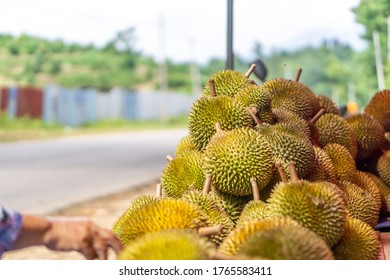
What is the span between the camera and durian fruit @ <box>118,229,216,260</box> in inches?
43.2

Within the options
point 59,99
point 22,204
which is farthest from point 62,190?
point 59,99

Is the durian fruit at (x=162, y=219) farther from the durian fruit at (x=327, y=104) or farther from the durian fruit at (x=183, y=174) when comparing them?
the durian fruit at (x=327, y=104)

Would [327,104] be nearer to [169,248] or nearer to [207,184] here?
[207,184]

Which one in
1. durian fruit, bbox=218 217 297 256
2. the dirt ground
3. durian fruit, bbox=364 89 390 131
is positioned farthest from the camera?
the dirt ground

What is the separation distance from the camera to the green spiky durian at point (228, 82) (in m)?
2.07

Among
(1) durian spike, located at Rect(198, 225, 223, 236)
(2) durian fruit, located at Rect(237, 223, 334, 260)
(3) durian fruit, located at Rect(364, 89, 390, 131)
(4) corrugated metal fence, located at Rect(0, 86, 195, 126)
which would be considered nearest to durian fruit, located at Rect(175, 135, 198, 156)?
(1) durian spike, located at Rect(198, 225, 223, 236)

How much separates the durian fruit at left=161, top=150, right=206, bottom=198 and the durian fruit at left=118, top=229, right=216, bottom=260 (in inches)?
23.0

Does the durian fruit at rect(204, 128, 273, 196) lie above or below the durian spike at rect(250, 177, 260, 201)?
above

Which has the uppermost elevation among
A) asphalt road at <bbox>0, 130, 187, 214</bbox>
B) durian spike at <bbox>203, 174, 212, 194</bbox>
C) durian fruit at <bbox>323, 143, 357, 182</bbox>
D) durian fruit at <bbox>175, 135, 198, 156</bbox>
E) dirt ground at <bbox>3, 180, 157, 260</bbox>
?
durian fruit at <bbox>175, 135, 198, 156</bbox>

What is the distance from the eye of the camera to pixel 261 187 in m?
1.62

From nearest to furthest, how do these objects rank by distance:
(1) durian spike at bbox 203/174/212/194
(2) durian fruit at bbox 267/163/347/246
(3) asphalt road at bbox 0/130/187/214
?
(2) durian fruit at bbox 267/163/347/246 → (1) durian spike at bbox 203/174/212/194 → (3) asphalt road at bbox 0/130/187/214

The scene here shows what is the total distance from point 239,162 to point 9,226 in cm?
66

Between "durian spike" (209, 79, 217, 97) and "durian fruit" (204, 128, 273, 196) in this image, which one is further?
"durian spike" (209, 79, 217, 97)

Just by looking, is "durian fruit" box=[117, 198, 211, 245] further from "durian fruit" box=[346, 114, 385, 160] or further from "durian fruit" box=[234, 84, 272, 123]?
"durian fruit" box=[346, 114, 385, 160]
